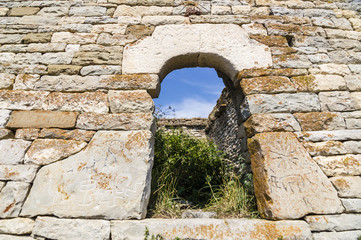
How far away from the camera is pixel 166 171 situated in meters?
2.64

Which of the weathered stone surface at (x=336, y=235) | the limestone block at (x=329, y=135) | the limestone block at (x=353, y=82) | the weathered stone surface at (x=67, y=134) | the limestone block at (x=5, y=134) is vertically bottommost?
the weathered stone surface at (x=336, y=235)

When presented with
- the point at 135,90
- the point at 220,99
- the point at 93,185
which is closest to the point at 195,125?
the point at 220,99

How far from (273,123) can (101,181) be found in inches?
69.7

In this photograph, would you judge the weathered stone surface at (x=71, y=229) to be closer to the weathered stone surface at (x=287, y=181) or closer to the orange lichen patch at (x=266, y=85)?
the weathered stone surface at (x=287, y=181)

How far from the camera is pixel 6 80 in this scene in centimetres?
225

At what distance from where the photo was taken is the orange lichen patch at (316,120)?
2.05 metres

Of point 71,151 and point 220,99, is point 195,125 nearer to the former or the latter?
point 220,99

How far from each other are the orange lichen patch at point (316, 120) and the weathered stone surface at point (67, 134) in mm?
2164

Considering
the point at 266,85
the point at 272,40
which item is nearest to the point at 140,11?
the point at 272,40

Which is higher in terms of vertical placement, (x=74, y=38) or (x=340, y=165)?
(x=74, y=38)

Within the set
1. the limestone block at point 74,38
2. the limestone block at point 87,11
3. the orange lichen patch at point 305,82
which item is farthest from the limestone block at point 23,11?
the orange lichen patch at point 305,82

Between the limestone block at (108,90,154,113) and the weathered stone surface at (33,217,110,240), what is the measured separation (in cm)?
106

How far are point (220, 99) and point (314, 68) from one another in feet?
11.5

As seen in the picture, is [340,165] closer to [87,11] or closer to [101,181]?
[101,181]
